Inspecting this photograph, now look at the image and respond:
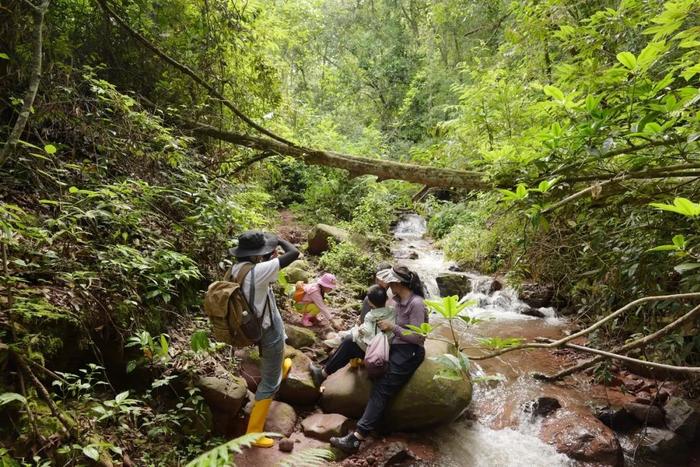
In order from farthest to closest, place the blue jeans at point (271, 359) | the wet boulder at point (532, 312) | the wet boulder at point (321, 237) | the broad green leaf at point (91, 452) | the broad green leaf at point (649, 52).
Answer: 1. the wet boulder at point (321, 237)
2. the wet boulder at point (532, 312)
3. the blue jeans at point (271, 359)
4. the broad green leaf at point (91, 452)
5. the broad green leaf at point (649, 52)

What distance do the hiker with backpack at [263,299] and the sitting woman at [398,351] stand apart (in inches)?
34.7

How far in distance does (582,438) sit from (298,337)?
3.85 m

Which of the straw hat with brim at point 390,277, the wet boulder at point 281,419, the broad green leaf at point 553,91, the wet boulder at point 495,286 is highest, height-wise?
the broad green leaf at point 553,91

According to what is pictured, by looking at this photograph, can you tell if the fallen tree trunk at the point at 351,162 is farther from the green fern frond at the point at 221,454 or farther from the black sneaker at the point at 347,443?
the green fern frond at the point at 221,454

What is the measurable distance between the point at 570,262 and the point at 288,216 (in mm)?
11334

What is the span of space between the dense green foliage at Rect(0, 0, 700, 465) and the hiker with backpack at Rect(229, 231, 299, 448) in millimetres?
577

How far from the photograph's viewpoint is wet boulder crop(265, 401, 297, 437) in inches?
175

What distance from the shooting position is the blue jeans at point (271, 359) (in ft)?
13.8

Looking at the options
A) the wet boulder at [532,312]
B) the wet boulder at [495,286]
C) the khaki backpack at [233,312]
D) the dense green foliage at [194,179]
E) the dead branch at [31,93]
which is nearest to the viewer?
the dense green foliage at [194,179]

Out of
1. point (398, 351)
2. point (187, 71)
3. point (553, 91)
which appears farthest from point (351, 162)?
point (553, 91)

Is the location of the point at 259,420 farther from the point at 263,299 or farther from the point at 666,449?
the point at 666,449

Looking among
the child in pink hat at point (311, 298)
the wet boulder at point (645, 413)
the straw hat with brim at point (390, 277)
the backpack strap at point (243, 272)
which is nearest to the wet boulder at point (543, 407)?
the wet boulder at point (645, 413)

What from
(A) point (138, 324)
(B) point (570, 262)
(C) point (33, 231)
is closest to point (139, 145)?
(C) point (33, 231)

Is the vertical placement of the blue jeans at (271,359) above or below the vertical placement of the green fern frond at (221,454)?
below
